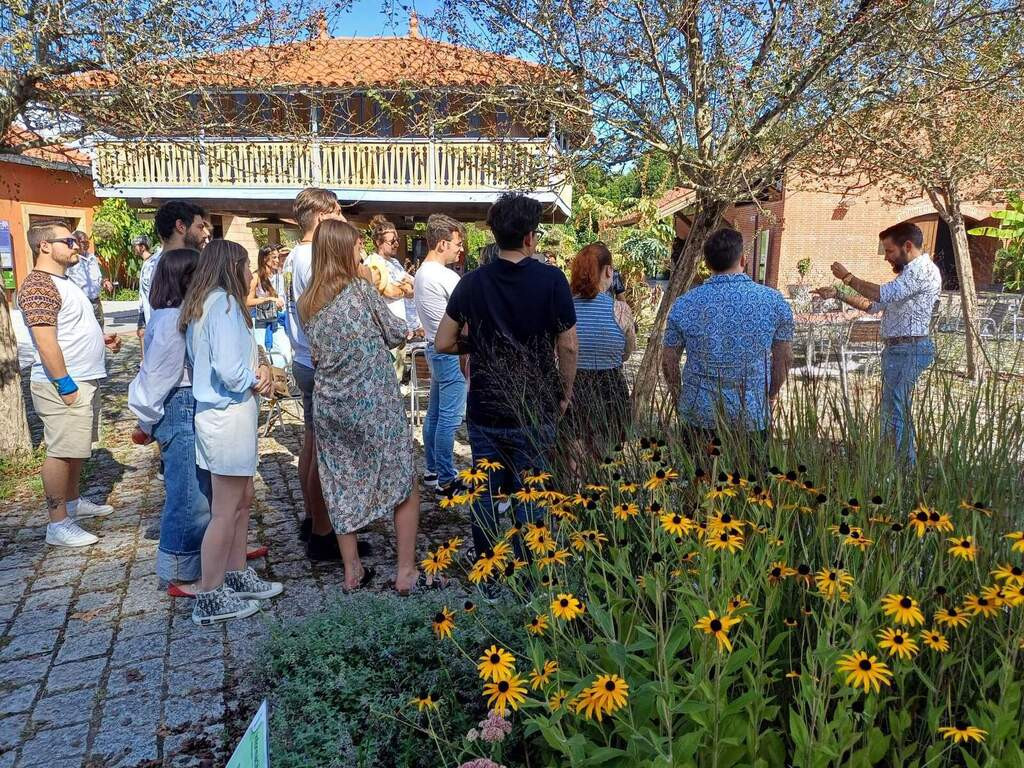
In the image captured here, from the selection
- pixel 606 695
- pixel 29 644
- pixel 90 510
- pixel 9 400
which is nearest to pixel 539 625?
pixel 606 695

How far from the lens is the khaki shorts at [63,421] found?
430 centimetres

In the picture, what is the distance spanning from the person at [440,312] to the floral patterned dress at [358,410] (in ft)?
4.05

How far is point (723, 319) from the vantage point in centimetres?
336

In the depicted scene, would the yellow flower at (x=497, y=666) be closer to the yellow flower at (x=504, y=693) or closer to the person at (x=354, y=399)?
the yellow flower at (x=504, y=693)

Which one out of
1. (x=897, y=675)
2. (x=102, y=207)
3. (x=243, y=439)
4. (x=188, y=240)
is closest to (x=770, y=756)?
(x=897, y=675)

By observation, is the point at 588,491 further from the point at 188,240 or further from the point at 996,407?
the point at 188,240

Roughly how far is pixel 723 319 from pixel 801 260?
2143 cm

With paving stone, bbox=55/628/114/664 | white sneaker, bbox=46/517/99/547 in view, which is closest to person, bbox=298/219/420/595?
paving stone, bbox=55/628/114/664

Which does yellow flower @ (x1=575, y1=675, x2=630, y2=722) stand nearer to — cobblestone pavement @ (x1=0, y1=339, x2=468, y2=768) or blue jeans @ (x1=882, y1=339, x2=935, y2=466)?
blue jeans @ (x1=882, y1=339, x2=935, y2=466)

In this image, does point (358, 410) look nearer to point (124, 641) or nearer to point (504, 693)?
point (124, 641)

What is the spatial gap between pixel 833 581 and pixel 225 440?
2662 millimetres

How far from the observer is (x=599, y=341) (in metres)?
3.97

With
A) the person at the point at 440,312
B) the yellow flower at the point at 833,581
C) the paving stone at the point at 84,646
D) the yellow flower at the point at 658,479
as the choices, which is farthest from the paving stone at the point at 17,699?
the yellow flower at the point at 833,581

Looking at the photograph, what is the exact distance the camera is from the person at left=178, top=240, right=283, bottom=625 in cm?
327
